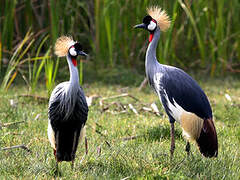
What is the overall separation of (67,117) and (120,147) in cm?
65

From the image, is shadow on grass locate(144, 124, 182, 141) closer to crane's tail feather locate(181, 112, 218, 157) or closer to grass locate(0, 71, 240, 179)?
grass locate(0, 71, 240, 179)

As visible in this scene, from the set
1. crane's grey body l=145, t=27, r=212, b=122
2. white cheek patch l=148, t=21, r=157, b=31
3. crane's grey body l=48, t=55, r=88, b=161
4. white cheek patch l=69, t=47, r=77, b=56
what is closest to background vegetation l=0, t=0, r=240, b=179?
crane's grey body l=48, t=55, r=88, b=161

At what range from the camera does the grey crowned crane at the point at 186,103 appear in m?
3.55

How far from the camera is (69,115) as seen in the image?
→ 336 cm

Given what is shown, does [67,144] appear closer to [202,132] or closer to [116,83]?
[202,132]

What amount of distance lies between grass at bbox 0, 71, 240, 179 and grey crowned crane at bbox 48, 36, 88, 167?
125 mm

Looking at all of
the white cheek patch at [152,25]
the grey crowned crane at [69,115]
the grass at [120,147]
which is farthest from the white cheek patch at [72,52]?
the white cheek patch at [152,25]

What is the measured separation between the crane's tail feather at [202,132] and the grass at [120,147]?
3.2 inches

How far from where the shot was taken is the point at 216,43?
812 cm

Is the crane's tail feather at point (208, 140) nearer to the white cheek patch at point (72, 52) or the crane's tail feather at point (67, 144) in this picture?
the crane's tail feather at point (67, 144)

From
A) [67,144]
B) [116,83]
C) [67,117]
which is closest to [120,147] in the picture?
[67,144]

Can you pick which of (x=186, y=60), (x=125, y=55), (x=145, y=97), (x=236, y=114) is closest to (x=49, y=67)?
(x=145, y=97)

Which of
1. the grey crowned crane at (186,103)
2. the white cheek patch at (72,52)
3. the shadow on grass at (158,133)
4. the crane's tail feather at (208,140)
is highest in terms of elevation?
the white cheek patch at (72,52)

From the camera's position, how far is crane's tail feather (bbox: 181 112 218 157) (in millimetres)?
3514
